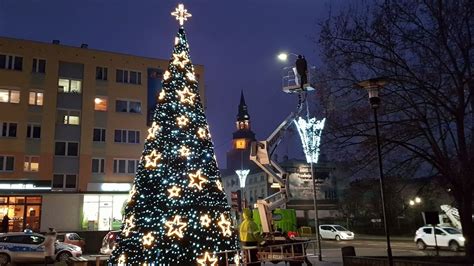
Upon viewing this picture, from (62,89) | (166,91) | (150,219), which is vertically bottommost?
(150,219)

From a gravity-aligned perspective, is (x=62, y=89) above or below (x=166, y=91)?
above

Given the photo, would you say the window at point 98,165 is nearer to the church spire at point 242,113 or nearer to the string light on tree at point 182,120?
the string light on tree at point 182,120

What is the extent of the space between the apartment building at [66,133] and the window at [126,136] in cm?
9

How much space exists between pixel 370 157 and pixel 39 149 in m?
29.0

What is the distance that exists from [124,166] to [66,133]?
548cm

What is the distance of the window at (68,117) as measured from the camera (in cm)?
3791

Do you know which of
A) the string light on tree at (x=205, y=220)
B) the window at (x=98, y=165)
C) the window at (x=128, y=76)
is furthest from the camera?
the window at (x=128, y=76)

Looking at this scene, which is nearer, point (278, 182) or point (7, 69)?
point (278, 182)

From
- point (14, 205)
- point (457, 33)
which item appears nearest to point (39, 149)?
point (14, 205)

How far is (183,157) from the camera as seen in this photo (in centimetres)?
1295

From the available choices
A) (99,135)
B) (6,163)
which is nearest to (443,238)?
(99,135)

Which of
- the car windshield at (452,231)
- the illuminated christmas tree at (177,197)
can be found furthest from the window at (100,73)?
the car windshield at (452,231)

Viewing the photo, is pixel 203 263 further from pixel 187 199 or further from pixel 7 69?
pixel 7 69

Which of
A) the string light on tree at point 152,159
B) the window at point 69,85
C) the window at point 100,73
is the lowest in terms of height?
the string light on tree at point 152,159
